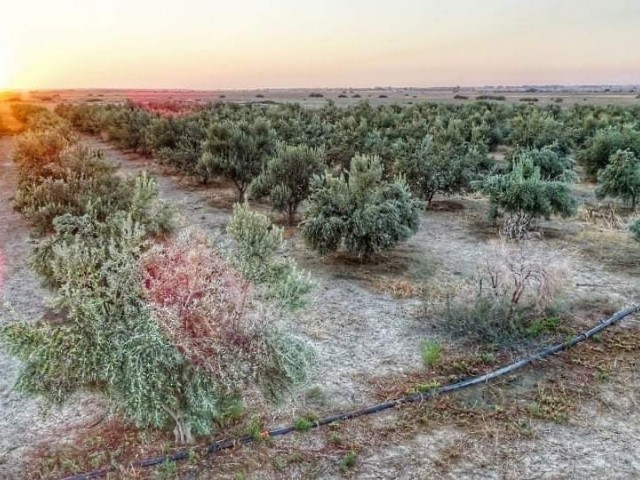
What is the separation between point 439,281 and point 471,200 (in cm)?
931

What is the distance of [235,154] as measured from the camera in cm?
1977

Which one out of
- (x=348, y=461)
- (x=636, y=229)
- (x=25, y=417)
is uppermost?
(x=636, y=229)

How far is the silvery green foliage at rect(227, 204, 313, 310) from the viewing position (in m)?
6.12

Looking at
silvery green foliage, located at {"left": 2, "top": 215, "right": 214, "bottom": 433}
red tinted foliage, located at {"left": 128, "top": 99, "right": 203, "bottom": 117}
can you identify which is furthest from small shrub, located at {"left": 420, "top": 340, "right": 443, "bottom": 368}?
red tinted foliage, located at {"left": 128, "top": 99, "right": 203, "bottom": 117}

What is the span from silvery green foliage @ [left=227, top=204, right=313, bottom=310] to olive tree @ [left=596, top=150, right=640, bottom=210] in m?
→ 14.1

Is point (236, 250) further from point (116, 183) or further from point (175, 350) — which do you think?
point (116, 183)

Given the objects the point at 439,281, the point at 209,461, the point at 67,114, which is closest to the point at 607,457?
the point at 209,461

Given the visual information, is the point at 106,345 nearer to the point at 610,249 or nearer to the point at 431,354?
the point at 431,354

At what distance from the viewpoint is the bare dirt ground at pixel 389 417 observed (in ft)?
19.4

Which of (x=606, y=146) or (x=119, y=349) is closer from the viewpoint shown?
(x=119, y=349)

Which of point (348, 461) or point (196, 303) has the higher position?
point (196, 303)

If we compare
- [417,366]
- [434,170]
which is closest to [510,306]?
[417,366]

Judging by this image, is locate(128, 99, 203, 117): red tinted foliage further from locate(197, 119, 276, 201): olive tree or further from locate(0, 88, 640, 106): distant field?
locate(0, 88, 640, 106): distant field

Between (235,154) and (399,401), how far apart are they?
46.6ft
